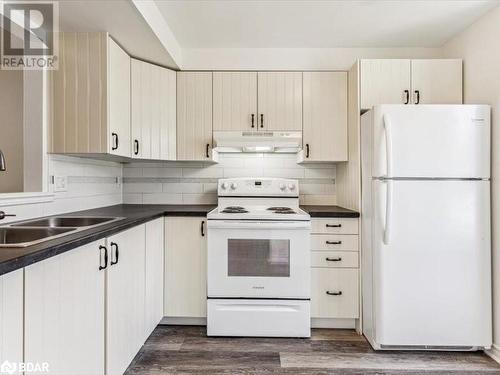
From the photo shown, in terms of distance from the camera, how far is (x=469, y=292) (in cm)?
222

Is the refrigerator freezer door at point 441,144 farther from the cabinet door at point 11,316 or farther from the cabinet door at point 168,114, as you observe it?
the cabinet door at point 11,316

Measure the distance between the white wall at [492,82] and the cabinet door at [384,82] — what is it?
0.44 metres

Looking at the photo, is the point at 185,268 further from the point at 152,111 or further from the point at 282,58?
the point at 282,58

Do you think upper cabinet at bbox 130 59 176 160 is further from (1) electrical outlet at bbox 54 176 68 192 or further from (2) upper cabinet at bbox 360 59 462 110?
(2) upper cabinet at bbox 360 59 462 110

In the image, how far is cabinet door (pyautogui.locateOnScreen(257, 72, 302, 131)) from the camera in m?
2.96

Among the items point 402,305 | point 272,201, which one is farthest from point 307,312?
point 272,201

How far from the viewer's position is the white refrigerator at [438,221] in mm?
2215

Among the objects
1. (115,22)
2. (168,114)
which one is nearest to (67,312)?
(115,22)

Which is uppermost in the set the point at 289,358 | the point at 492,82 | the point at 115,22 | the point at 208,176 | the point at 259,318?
the point at 115,22

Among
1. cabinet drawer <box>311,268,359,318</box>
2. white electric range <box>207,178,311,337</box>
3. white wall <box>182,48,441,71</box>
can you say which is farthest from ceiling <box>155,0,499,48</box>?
cabinet drawer <box>311,268,359,318</box>

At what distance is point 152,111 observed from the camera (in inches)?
110

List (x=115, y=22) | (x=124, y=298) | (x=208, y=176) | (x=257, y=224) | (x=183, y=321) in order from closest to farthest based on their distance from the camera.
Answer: (x=124, y=298) < (x=115, y=22) < (x=257, y=224) < (x=183, y=321) < (x=208, y=176)

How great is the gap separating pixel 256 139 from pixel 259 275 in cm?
110

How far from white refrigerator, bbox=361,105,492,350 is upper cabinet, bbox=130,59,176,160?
1741mm
